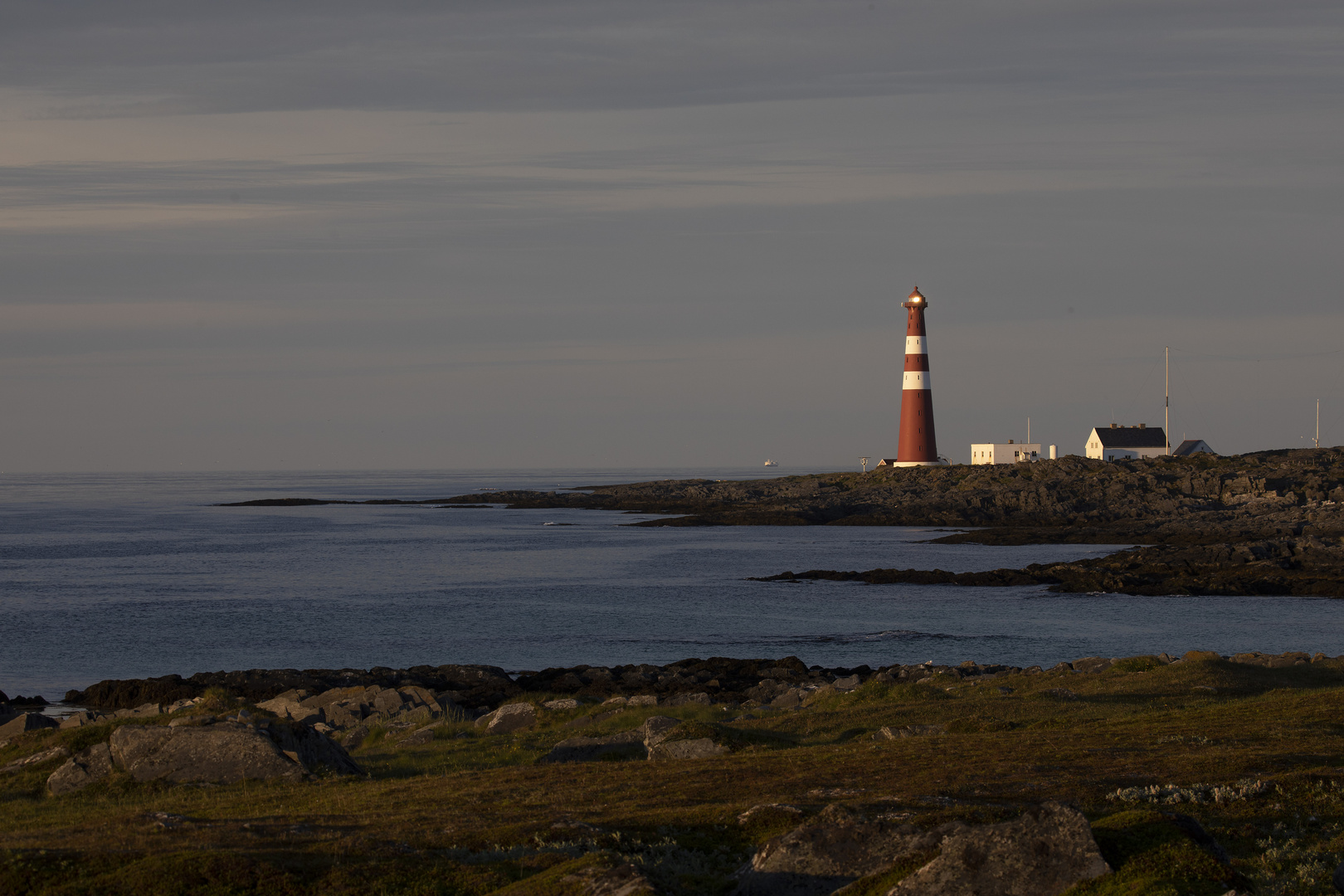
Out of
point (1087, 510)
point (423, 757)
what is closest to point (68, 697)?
point (423, 757)

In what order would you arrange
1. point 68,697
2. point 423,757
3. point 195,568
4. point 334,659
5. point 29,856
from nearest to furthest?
1. point 29,856
2. point 423,757
3. point 68,697
4. point 334,659
5. point 195,568

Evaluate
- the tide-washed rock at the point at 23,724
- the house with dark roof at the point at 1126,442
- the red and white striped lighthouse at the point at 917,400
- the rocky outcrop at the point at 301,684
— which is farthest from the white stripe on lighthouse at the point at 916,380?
the tide-washed rock at the point at 23,724

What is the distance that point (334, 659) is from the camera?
4012 cm

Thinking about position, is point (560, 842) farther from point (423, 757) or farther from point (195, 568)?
point (195, 568)

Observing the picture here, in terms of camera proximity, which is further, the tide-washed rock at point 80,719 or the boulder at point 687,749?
the tide-washed rock at point 80,719

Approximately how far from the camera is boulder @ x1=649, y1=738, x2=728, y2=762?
15.2 meters

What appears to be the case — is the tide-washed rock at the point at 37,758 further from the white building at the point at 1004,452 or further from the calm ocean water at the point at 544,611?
the white building at the point at 1004,452

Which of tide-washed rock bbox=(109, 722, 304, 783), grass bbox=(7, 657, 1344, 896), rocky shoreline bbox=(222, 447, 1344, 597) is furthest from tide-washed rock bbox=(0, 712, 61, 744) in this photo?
rocky shoreline bbox=(222, 447, 1344, 597)

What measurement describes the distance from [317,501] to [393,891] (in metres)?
161

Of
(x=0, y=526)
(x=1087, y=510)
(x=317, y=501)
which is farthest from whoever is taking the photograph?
(x=317, y=501)

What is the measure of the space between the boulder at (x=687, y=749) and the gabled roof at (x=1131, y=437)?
11945 centimetres

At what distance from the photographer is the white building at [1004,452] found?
5344 inches

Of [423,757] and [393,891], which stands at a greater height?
[393,891]

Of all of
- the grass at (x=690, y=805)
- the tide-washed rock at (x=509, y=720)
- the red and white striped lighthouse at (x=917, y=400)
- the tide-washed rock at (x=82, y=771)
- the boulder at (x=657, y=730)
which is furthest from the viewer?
the red and white striped lighthouse at (x=917, y=400)
